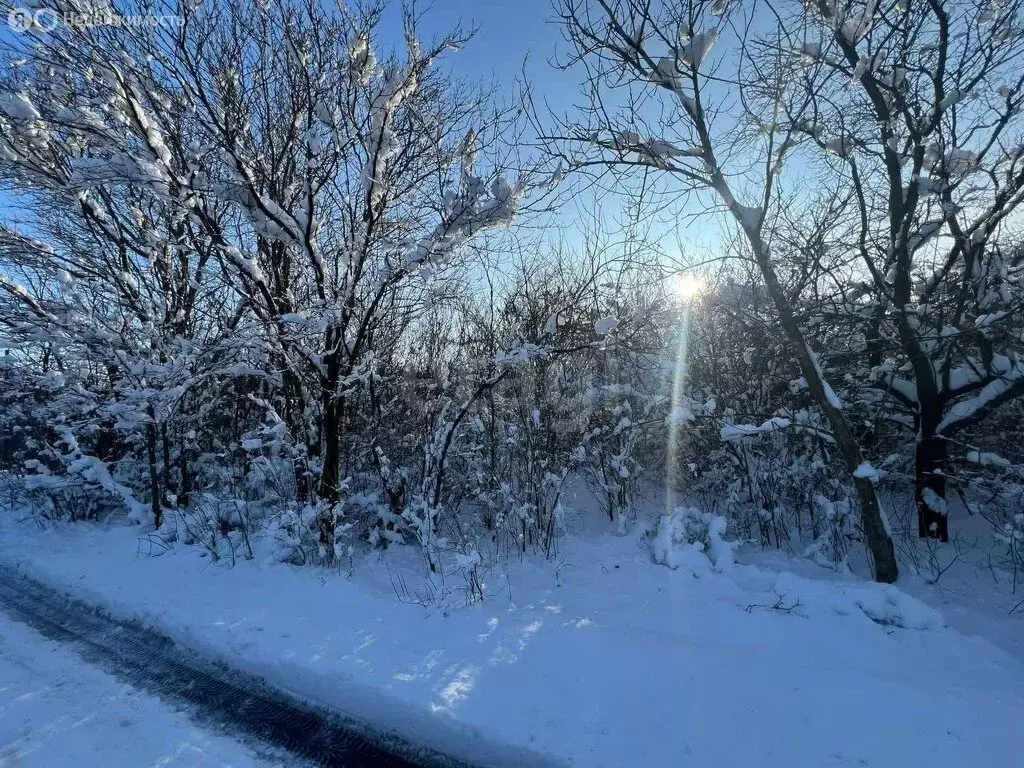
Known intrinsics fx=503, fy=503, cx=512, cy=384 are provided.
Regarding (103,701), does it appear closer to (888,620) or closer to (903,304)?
(888,620)

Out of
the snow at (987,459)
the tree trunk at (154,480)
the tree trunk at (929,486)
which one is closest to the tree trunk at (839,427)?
the snow at (987,459)

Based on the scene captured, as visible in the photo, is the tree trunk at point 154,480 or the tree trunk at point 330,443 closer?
the tree trunk at point 330,443

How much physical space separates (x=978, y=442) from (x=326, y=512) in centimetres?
819

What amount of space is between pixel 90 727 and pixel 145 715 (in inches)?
10.0

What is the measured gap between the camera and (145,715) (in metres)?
2.98

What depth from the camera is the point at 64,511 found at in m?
8.23

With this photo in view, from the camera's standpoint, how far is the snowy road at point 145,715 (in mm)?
2643

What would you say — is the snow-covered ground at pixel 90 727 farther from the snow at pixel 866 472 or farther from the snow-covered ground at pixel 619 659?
the snow at pixel 866 472

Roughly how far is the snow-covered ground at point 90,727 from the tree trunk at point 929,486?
269 inches

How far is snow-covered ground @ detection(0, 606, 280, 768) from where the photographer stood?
2580 mm

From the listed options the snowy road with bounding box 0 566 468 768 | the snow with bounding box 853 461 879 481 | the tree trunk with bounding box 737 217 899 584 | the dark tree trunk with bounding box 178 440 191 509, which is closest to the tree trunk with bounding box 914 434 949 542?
the tree trunk with bounding box 737 217 899 584

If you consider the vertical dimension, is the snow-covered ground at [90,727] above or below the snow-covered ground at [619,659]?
below

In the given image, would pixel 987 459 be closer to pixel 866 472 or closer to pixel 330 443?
pixel 866 472

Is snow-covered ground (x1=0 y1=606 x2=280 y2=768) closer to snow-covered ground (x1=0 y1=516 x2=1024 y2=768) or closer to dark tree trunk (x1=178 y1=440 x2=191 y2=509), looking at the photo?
snow-covered ground (x1=0 y1=516 x2=1024 y2=768)
